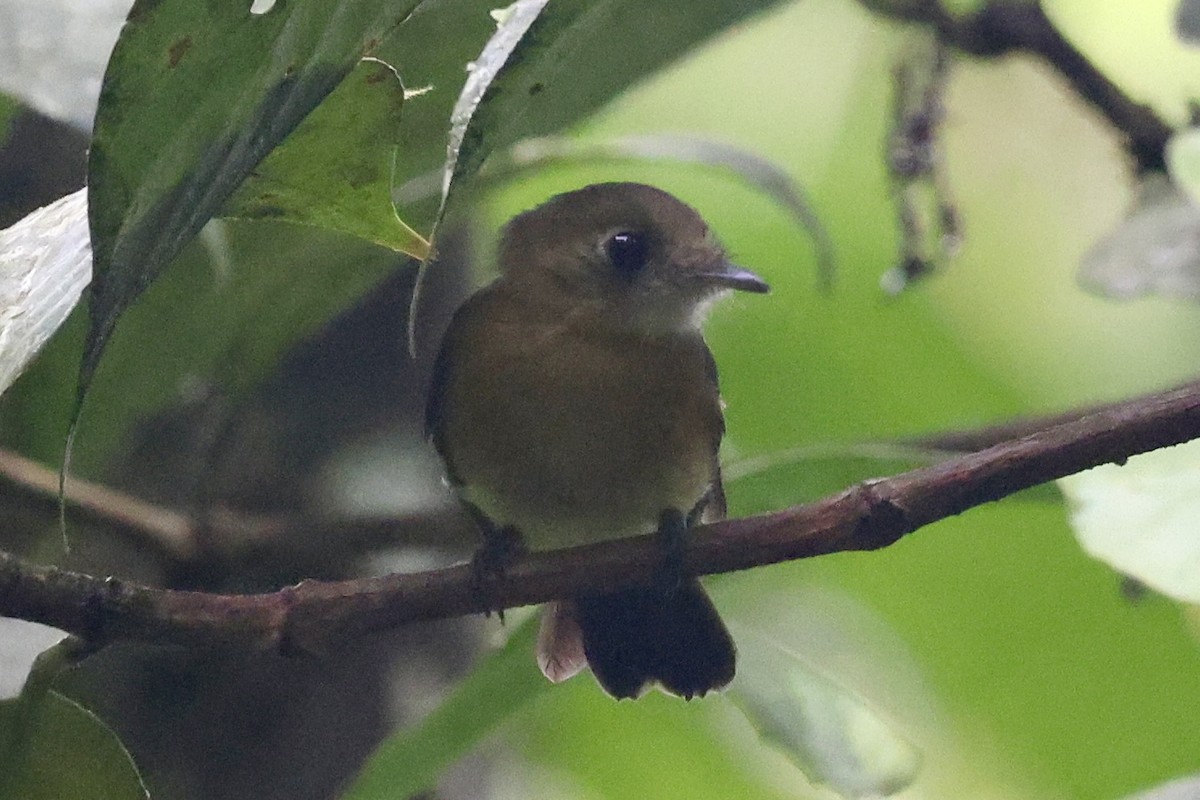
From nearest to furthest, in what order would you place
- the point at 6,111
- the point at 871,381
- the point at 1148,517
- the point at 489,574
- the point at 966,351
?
the point at 489,574, the point at 1148,517, the point at 6,111, the point at 871,381, the point at 966,351

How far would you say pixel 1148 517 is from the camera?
3.99 feet

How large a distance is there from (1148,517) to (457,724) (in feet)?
2.12

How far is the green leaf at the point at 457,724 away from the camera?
1.36 meters

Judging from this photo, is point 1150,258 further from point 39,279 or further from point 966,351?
point 39,279

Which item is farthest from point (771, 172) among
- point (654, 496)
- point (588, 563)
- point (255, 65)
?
point (255, 65)

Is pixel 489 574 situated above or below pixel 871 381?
above

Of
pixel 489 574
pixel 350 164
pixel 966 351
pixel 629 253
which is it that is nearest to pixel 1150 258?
pixel 629 253

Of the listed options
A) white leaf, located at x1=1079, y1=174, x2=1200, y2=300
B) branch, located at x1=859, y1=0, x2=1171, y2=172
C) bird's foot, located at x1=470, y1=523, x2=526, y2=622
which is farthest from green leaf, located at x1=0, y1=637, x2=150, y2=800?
branch, located at x1=859, y1=0, x2=1171, y2=172

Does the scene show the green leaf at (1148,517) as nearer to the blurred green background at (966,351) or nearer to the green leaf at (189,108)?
the blurred green background at (966,351)

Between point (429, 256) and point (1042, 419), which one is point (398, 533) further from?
point (429, 256)

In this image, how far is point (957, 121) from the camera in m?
2.59

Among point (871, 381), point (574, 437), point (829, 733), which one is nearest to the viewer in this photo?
point (829, 733)

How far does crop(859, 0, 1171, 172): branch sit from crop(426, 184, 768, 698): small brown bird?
19.6 inches

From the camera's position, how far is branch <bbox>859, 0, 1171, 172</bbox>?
202cm
